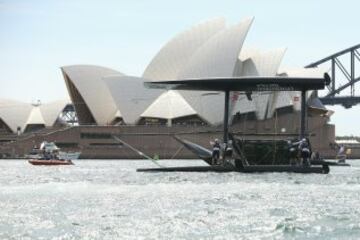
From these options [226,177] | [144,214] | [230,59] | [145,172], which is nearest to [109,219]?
[144,214]

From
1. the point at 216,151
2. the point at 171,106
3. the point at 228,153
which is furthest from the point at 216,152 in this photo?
the point at 171,106

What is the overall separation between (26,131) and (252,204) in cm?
11062

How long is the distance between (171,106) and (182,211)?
317ft

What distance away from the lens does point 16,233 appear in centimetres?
1889

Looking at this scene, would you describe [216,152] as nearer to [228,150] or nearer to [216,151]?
[216,151]

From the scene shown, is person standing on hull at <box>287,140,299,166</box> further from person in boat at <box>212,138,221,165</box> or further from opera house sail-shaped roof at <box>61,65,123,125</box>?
opera house sail-shaped roof at <box>61,65,123,125</box>

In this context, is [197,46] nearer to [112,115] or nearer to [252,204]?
[112,115]

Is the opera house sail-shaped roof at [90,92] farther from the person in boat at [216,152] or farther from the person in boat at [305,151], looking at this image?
the person in boat at [305,151]

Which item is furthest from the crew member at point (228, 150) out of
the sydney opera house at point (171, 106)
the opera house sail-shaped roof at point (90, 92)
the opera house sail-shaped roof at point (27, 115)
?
the opera house sail-shaped roof at point (27, 115)

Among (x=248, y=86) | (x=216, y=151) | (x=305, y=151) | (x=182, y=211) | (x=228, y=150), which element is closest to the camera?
(x=182, y=211)

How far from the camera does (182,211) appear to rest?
75.9ft

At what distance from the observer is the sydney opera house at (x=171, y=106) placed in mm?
104312

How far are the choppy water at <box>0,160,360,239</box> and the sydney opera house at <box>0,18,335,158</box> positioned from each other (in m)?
70.1

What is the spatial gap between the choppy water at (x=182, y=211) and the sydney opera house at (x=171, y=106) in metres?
70.1
